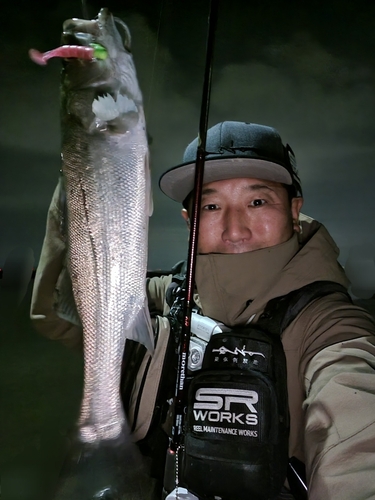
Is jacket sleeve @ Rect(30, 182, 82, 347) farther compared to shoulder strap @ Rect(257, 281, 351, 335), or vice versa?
shoulder strap @ Rect(257, 281, 351, 335)

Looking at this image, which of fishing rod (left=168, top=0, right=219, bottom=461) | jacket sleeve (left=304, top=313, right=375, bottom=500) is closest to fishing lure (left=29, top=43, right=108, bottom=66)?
fishing rod (left=168, top=0, right=219, bottom=461)

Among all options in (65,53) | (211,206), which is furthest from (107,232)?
(211,206)

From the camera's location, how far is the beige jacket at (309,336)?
1.14 metres

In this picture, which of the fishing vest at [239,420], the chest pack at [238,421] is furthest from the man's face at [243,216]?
the chest pack at [238,421]

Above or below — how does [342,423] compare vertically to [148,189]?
below

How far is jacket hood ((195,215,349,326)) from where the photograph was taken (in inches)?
75.3

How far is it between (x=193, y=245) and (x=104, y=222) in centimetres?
51

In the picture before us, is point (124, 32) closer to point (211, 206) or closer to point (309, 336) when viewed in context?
point (211, 206)

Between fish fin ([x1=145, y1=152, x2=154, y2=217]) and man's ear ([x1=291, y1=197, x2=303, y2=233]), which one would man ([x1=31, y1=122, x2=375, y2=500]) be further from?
fish fin ([x1=145, y1=152, x2=154, y2=217])

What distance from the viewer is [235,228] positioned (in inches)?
84.6

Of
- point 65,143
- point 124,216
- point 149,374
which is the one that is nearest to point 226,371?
point 149,374

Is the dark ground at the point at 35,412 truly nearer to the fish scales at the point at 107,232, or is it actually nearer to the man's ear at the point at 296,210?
the fish scales at the point at 107,232

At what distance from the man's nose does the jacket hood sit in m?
0.16

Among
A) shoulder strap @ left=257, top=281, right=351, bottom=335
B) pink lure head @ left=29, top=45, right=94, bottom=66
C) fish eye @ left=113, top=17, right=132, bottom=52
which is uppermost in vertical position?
fish eye @ left=113, top=17, right=132, bottom=52
